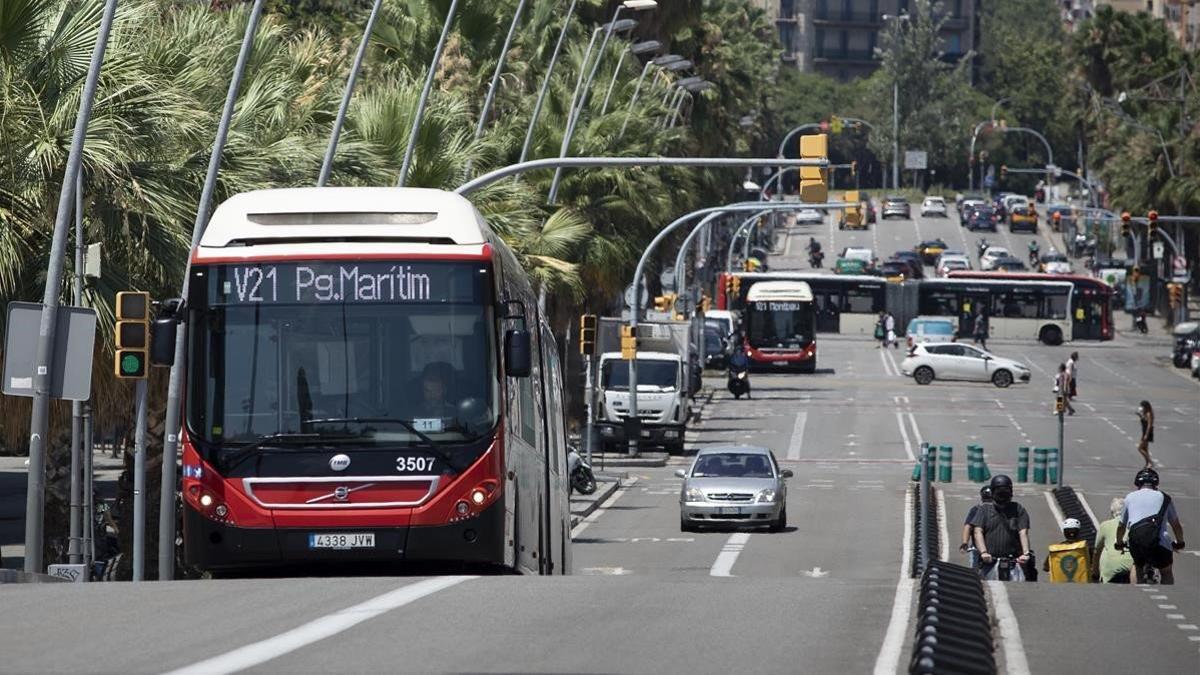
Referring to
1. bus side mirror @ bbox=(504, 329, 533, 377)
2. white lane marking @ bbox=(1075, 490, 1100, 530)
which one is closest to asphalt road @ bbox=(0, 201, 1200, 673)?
bus side mirror @ bbox=(504, 329, 533, 377)

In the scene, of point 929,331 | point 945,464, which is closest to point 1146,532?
point 945,464

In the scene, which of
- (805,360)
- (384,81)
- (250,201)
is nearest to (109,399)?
(250,201)

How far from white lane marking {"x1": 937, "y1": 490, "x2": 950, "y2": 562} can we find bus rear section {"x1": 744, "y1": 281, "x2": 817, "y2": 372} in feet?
117

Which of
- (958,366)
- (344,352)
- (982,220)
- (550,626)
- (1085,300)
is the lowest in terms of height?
(958,366)

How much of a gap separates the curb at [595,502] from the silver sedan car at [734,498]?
2.00m

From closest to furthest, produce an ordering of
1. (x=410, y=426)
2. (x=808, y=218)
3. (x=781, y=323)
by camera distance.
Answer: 1. (x=410, y=426)
2. (x=781, y=323)
3. (x=808, y=218)

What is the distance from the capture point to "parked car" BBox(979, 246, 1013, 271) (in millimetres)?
109875

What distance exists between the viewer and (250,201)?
15602 mm

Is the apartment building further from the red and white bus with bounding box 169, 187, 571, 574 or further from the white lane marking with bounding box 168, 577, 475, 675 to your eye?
the white lane marking with bounding box 168, 577, 475, 675

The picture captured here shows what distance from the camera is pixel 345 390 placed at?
15.0m

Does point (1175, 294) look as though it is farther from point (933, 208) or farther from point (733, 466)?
point (733, 466)

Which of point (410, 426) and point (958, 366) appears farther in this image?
point (958, 366)

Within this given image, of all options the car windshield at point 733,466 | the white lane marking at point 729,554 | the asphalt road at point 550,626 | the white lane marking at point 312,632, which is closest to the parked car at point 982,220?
the car windshield at point 733,466

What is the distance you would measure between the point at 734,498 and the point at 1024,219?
110095mm
